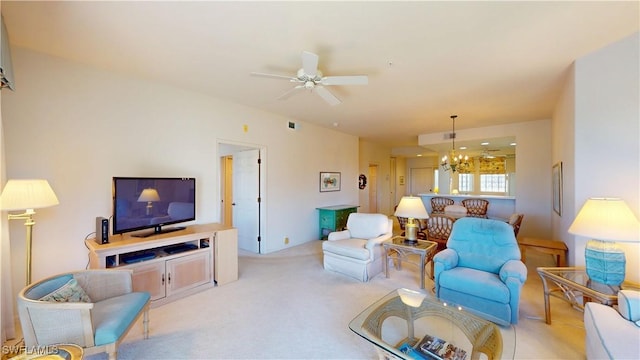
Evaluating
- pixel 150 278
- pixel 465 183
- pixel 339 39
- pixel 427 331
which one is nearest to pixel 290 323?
pixel 427 331

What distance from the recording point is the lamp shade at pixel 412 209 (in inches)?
134

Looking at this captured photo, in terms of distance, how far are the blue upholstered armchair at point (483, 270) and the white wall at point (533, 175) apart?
3665 millimetres

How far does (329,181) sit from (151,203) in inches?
164

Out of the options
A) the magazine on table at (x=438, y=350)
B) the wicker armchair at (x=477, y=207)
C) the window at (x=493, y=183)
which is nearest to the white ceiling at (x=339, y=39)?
the magazine on table at (x=438, y=350)

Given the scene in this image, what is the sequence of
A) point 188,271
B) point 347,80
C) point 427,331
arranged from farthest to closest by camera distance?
point 188,271 → point 347,80 → point 427,331

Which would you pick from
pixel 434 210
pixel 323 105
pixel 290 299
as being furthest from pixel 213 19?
pixel 434 210

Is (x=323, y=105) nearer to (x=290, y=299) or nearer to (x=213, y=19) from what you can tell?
(x=213, y=19)

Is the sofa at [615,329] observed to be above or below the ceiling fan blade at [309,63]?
below

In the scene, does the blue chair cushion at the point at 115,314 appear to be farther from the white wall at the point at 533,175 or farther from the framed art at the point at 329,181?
the white wall at the point at 533,175

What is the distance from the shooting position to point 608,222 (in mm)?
2094

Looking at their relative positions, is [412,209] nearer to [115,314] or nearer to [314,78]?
[314,78]

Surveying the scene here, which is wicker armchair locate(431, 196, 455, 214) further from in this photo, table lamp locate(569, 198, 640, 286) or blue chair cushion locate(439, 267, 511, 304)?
table lamp locate(569, 198, 640, 286)

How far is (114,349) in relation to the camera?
1.72 m

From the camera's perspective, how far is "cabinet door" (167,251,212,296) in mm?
2941
